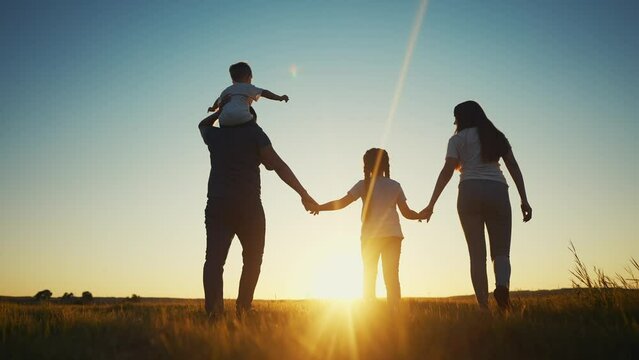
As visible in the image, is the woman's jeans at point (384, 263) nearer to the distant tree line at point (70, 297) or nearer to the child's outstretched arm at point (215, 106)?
the child's outstretched arm at point (215, 106)

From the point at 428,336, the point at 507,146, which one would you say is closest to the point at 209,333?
the point at 428,336

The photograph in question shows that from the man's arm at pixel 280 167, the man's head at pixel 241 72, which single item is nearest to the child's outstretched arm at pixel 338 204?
the man's arm at pixel 280 167

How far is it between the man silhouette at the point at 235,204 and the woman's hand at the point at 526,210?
3.32 m

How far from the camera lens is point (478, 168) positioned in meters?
6.78

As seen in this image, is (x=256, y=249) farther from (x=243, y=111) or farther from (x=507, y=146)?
(x=507, y=146)

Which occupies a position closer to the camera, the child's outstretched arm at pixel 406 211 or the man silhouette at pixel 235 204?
the man silhouette at pixel 235 204

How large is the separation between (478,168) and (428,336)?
3.18 metres

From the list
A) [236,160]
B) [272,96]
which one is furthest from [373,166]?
[236,160]

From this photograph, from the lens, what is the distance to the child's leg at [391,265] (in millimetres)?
7391

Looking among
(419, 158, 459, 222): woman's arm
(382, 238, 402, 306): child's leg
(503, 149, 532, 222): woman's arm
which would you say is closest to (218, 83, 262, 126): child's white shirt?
(419, 158, 459, 222): woman's arm

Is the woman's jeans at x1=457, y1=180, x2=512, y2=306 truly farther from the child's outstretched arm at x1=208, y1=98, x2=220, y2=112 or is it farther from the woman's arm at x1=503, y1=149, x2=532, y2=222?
the child's outstretched arm at x1=208, y1=98, x2=220, y2=112

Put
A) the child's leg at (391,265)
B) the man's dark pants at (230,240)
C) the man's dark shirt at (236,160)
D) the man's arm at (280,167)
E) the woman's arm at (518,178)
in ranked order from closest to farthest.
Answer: the man's dark pants at (230,240) → the man's dark shirt at (236,160) → the man's arm at (280,167) → the woman's arm at (518,178) → the child's leg at (391,265)

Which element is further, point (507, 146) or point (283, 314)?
point (507, 146)

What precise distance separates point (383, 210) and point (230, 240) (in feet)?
8.16
